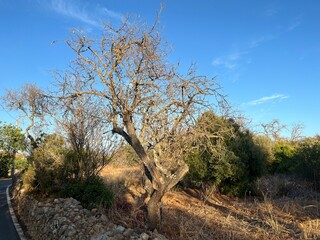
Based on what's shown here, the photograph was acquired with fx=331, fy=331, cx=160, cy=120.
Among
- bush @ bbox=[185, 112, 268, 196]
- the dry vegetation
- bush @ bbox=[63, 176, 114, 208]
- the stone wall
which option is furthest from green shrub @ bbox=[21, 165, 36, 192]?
bush @ bbox=[185, 112, 268, 196]

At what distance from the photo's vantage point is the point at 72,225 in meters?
8.89

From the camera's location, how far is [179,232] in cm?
841

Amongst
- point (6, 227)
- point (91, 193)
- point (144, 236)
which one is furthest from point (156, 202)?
point (6, 227)

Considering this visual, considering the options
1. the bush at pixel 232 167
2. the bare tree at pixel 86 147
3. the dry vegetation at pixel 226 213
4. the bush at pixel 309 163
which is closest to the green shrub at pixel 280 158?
the bush at pixel 309 163

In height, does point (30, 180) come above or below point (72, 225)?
above

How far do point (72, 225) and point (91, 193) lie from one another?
3156mm

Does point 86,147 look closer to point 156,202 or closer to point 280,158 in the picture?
point 156,202

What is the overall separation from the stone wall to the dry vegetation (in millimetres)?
1049

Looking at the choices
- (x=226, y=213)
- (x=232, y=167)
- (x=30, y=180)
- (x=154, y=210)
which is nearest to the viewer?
(x=154, y=210)

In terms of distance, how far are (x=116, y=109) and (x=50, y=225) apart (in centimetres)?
430

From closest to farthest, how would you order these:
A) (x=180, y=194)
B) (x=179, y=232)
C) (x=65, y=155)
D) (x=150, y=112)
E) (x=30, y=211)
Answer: (x=179, y=232), (x=150, y=112), (x=30, y=211), (x=65, y=155), (x=180, y=194)

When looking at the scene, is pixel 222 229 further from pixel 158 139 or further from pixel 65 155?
pixel 65 155

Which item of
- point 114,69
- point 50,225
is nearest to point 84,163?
point 50,225

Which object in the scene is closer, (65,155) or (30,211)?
(30,211)
